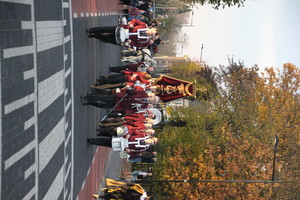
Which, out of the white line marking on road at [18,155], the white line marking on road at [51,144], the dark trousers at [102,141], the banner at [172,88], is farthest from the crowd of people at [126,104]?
the white line marking on road at [18,155]

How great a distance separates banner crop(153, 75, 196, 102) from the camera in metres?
18.9

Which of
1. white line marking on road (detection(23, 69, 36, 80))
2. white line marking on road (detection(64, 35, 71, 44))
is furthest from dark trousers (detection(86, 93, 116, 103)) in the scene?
white line marking on road (detection(23, 69, 36, 80))

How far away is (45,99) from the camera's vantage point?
10.9 meters

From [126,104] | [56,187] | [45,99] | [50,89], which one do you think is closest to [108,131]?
[126,104]

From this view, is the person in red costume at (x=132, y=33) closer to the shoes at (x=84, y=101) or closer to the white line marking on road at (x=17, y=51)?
the shoes at (x=84, y=101)

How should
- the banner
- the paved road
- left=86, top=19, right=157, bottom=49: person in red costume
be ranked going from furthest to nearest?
the banner < left=86, top=19, right=157, bottom=49: person in red costume < the paved road

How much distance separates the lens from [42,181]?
10.5 meters

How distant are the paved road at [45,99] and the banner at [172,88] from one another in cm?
302

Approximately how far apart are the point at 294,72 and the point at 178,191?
16681 millimetres

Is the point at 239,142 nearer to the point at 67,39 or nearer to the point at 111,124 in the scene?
the point at 111,124

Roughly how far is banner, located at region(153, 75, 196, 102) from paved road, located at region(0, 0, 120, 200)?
9.91 feet

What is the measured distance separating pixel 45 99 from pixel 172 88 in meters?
8.91

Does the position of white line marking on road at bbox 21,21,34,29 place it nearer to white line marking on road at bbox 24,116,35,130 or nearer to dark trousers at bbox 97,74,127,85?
white line marking on road at bbox 24,116,35,130

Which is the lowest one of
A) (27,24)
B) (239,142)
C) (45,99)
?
(239,142)
